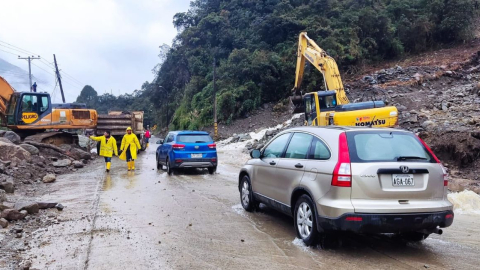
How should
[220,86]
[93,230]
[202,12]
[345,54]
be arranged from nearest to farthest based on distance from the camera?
[93,230]
[345,54]
[220,86]
[202,12]

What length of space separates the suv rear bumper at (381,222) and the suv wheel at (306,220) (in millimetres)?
319

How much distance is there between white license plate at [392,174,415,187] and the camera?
5047 mm

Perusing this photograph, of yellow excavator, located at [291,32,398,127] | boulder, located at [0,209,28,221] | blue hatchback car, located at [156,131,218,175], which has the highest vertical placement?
yellow excavator, located at [291,32,398,127]

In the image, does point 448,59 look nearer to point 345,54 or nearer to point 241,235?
point 345,54

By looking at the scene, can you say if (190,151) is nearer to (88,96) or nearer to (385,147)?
(385,147)

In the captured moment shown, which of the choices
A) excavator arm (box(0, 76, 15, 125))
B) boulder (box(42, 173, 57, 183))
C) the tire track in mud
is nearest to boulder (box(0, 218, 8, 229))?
the tire track in mud

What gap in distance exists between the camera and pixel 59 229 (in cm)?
679

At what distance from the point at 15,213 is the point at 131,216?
2.05 m

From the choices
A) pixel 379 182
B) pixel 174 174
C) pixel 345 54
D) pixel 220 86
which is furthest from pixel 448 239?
pixel 220 86

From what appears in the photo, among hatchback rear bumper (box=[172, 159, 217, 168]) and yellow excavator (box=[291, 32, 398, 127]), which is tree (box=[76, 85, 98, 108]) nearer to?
yellow excavator (box=[291, 32, 398, 127])

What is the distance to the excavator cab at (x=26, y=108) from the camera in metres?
20.9

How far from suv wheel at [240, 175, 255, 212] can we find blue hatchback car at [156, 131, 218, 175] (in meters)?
6.04

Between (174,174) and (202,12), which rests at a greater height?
(202,12)

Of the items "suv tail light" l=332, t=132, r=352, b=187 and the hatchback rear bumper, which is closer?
"suv tail light" l=332, t=132, r=352, b=187
